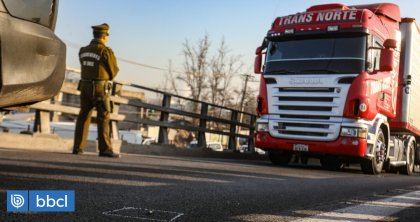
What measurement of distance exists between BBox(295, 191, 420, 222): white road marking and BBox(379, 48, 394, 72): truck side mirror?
4967 millimetres

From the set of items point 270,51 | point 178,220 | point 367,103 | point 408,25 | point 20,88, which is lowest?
point 178,220

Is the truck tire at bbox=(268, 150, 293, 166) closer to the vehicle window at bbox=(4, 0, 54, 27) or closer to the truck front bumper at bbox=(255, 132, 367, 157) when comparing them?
the truck front bumper at bbox=(255, 132, 367, 157)

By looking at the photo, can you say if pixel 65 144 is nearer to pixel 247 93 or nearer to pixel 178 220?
pixel 178 220

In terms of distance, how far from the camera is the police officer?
26.8 feet

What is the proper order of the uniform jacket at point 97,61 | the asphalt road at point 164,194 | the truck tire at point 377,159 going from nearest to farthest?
the asphalt road at point 164,194
the uniform jacket at point 97,61
the truck tire at point 377,159

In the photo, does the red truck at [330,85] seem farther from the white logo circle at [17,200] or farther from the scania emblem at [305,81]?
the white logo circle at [17,200]

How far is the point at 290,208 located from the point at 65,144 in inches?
257

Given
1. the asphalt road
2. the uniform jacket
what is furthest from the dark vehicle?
the uniform jacket

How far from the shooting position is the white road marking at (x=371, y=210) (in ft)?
12.1

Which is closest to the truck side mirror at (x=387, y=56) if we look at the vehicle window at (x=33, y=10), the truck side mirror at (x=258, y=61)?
the truck side mirror at (x=258, y=61)

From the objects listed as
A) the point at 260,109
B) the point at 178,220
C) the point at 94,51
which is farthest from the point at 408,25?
the point at 178,220

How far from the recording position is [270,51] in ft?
35.4

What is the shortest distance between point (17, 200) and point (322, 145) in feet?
24.5

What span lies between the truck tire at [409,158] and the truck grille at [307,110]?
3959 millimetres
